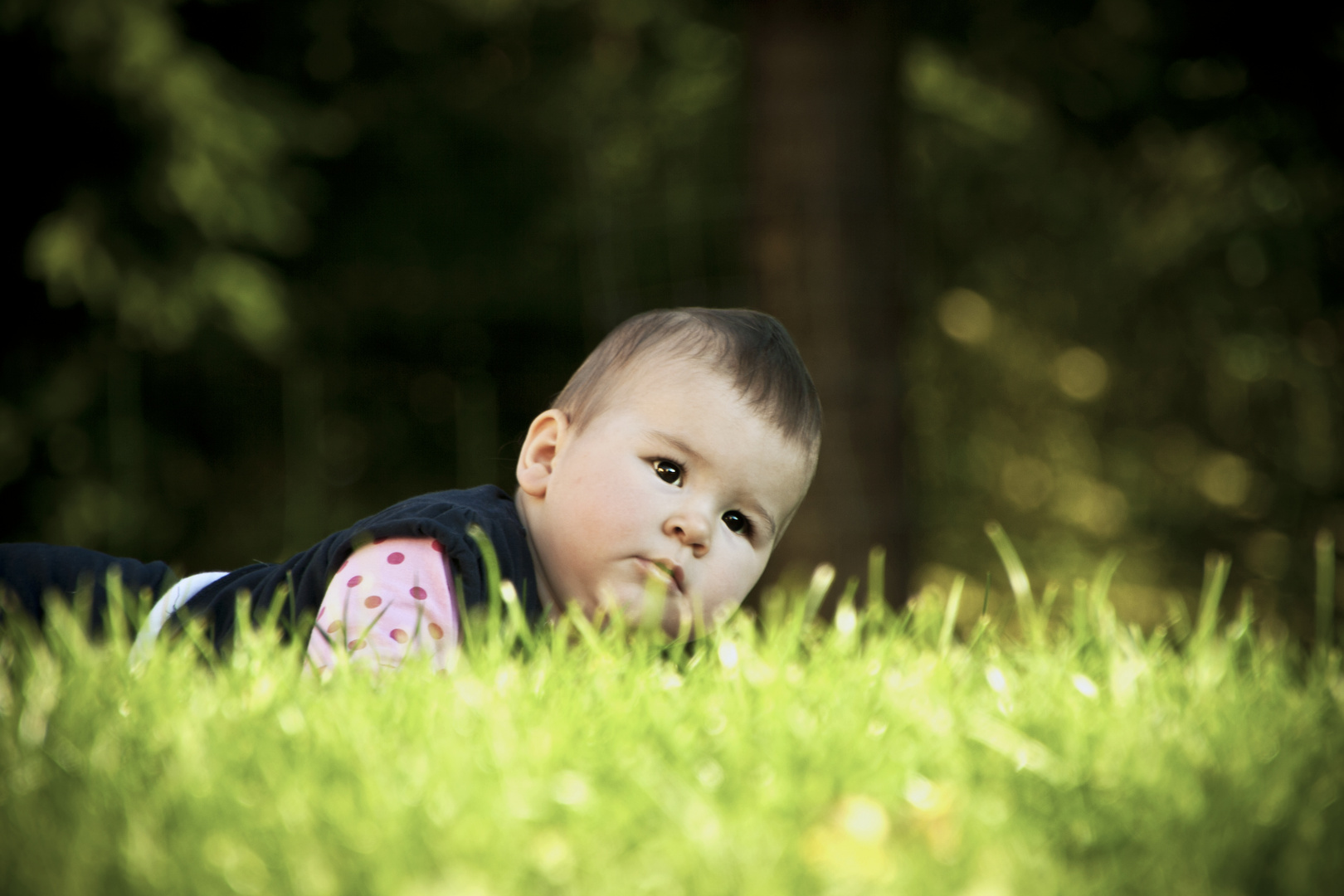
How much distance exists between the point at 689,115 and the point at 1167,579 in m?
3.47

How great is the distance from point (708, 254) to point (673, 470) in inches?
157

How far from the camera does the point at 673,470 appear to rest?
1.95 m

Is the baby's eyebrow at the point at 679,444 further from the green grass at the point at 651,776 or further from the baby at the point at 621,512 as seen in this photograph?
the green grass at the point at 651,776

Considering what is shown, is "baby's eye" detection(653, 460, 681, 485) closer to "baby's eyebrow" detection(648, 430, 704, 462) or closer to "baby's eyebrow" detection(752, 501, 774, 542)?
"baby's eyebrow" detection(648, 430, 704, 462)

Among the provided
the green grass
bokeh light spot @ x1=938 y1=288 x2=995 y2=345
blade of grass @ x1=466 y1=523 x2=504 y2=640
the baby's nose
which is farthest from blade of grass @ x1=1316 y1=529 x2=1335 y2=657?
bokeh light spot @ x1=938 y1=288 x2=995 y2=345

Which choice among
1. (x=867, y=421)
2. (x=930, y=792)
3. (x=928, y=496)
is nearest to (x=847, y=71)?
(x=867, y=421)

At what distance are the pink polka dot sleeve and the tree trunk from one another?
2.52 m

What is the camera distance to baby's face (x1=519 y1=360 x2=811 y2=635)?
189 centimetres

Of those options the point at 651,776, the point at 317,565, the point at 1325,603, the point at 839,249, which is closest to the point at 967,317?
the point at 839,249

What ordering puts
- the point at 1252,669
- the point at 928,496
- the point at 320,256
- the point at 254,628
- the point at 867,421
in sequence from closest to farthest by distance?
1. the point at 1252,669
2. the point at 254,628
3. the point at 867,421
4. the point at 320,256
5. the point at 928,496

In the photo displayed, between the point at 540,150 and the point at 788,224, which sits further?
the point at 540,150

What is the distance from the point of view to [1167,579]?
236 inches

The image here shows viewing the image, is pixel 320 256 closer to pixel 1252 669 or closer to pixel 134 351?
pixel 134 351

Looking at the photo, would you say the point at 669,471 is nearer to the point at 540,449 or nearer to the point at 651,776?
the point at 540,449
